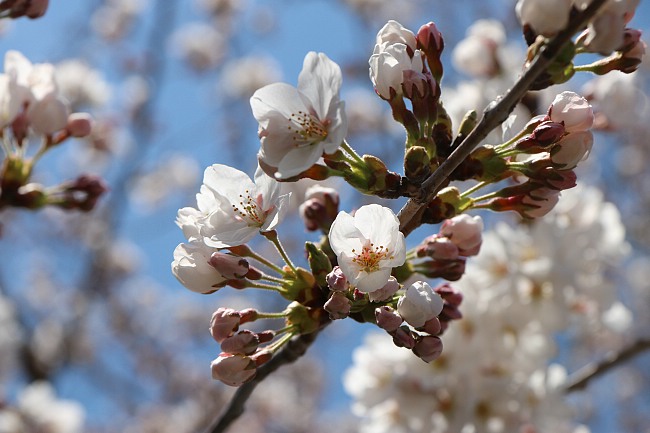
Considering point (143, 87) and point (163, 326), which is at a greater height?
point (143, 87)

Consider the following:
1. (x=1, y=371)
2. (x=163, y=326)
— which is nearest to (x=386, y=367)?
(x=1, y=371)

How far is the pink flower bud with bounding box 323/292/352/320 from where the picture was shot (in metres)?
1.22

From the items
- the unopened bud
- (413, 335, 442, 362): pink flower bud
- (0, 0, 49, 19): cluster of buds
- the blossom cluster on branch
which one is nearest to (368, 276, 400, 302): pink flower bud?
the blossom cluster on branch

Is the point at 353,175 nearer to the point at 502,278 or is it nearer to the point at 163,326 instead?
the point at 502,278

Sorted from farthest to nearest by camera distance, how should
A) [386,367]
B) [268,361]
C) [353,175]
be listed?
[386,367], [268,361], [353,175]

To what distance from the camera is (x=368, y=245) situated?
1.27 m

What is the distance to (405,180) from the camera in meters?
1.29

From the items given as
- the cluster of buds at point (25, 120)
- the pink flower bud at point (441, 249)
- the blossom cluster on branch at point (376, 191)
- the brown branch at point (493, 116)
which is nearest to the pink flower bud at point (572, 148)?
the blossom cluster on branch at point (376, 191)

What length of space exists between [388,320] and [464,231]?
0.97 feet

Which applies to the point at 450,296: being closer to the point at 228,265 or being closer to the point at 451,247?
the point at 451,247

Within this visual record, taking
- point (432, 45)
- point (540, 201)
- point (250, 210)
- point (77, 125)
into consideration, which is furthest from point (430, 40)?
point (77, 125)

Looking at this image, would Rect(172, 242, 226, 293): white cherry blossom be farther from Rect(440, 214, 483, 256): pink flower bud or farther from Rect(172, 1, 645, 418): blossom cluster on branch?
Rect(440, 214, 483, 256): pink flower bud

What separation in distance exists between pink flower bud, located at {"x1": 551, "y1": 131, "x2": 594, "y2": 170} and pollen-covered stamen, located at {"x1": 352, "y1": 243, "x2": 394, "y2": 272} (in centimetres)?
38

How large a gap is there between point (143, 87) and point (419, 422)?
8.13 metres
